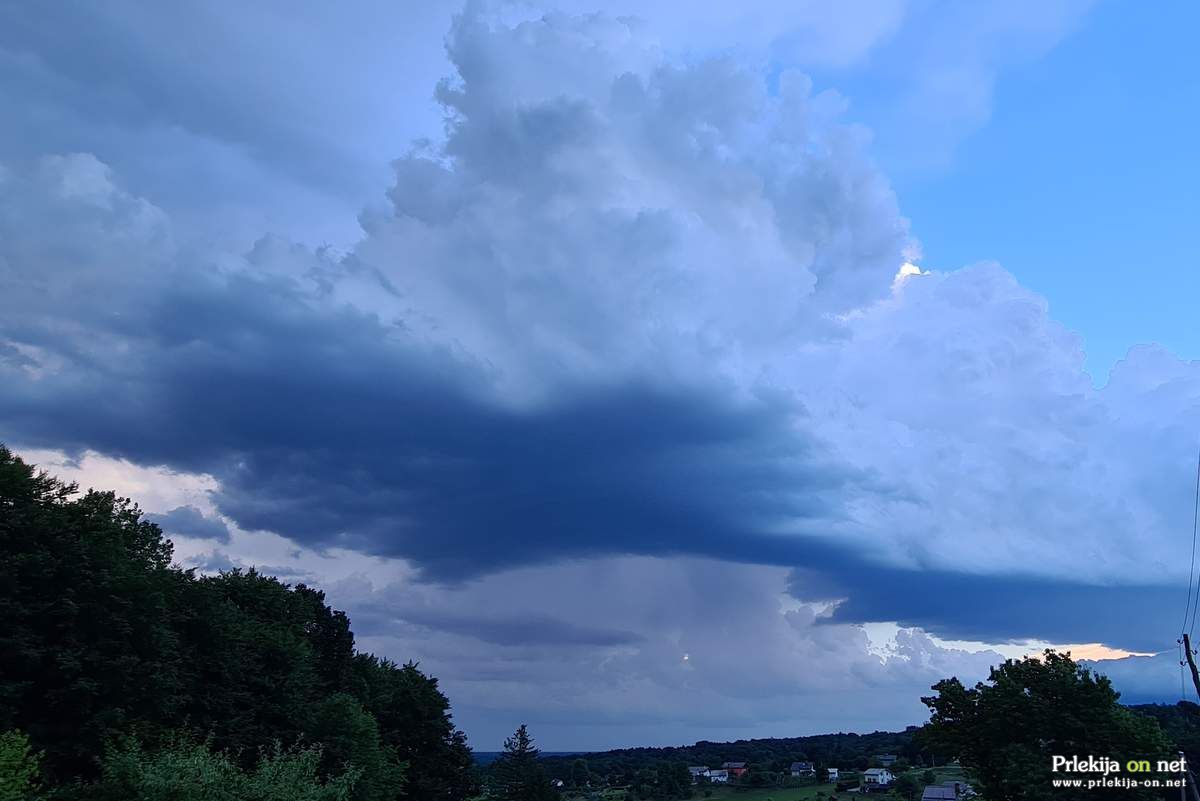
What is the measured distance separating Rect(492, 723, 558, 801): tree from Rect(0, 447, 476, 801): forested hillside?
37465 millimetres

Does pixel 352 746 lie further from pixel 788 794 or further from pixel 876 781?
pixel 876 781

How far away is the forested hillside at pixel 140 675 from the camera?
3791cm

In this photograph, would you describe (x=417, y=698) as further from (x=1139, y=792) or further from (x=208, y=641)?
(x=1139, y=792)

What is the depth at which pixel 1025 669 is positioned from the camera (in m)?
53.3

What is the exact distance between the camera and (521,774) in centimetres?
11231

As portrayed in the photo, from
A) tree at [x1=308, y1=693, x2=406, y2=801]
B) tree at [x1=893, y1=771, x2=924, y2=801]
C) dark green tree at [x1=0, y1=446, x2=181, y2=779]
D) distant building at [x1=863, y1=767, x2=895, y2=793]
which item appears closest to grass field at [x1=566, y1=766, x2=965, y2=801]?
distant building at [x1=863, y1=767, x2=895, y2=793]

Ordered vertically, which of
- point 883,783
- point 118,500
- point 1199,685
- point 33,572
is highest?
point 118,500

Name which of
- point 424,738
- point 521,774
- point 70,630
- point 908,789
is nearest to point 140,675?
point 70,630

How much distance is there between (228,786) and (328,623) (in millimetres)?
64894

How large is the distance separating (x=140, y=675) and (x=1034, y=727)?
51379 mm

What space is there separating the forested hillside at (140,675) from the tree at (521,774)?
3747 centimetres

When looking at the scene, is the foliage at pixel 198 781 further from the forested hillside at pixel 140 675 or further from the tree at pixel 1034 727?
the tree at pixel 1034 727

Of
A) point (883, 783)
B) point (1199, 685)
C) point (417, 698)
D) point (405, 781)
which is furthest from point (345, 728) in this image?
point (883, 783)

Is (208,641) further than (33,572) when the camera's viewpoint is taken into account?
Yes
